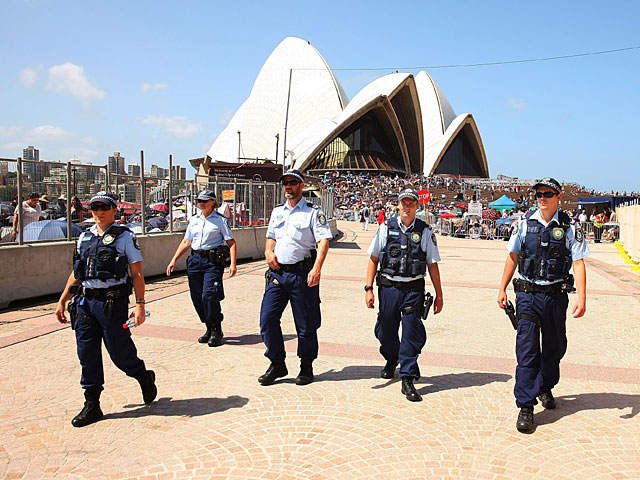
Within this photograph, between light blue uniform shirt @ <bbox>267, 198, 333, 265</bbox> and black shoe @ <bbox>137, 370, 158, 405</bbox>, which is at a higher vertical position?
light blue uniform shirt @ <bbox>267, 198, 333, 265</bbox>

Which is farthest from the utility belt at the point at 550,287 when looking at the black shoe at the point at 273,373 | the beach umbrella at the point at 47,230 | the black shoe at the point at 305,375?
the beach umbrella at the point at 47,230

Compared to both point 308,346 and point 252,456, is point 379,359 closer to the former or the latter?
point 308,346

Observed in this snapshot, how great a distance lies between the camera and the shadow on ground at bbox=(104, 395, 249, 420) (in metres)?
3.72

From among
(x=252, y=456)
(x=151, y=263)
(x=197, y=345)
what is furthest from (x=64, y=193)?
(x=252, y=456)

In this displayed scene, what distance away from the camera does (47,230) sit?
8297 mm

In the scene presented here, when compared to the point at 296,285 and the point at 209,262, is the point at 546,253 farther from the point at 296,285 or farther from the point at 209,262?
the point at 209,262

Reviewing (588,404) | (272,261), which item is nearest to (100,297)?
(272,261)

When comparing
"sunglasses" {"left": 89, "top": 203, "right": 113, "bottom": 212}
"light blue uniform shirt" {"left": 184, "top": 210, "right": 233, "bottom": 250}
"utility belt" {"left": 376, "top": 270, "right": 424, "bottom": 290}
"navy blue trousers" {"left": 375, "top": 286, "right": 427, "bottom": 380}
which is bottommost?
"navy blue trousers" {"left": 375, "top": 286, "right": 427, "bottom": 380}

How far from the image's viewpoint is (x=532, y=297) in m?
3.67

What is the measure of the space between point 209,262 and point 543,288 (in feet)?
10.6

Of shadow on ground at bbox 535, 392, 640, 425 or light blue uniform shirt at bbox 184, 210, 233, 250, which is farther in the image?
light blue uniform shirt at bbox 184, 210, 233, 250

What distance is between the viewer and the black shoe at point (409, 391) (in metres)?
4.00

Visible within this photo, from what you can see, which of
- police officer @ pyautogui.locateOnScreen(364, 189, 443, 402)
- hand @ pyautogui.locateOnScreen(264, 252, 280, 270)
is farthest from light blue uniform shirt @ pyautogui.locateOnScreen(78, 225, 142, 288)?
police officer @ pyautogui.locateOnScreen(364, 189, 443, 402)

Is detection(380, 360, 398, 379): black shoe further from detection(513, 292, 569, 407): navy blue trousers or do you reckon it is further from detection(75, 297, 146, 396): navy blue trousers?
detection(75, 297, 146, 396): navy blue trousers
